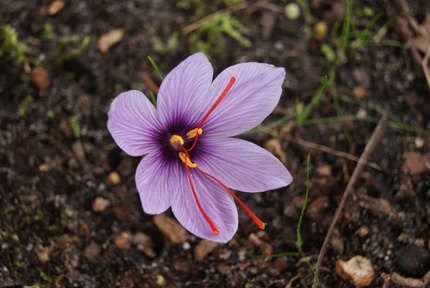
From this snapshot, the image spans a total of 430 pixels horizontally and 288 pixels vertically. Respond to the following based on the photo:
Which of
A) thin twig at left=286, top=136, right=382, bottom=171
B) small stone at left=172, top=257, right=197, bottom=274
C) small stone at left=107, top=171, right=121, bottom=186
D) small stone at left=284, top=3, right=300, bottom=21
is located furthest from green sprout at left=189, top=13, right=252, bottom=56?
small stone at left=172, top=257, right=197, bottom=274

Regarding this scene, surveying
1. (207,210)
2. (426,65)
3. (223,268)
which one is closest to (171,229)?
(223,268)

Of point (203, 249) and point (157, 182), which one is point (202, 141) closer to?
point (157, 182)

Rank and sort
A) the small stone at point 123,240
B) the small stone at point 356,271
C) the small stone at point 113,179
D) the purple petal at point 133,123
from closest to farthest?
the purple petal at point 133,123 < the small stone at point 356,271 < the small stone at point 123,240 < the small stone at point 113,179

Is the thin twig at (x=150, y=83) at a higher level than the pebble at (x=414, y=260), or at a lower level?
higher

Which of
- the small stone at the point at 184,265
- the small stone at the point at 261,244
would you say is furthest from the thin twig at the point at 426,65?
the small stone at the point at 184,265

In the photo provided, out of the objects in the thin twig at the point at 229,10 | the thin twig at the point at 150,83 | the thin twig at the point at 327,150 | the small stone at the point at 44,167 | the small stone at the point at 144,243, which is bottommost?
the small stone at the point at 144,243

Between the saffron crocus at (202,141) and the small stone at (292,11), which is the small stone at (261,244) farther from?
the small stone at (292,11)

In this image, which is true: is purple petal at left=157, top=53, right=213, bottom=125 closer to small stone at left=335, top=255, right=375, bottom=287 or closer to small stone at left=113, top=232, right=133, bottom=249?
small stone at left=113, top=232, right=133, bottom=249

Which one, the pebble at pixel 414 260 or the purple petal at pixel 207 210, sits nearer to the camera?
the purple petal at pixel 207 210

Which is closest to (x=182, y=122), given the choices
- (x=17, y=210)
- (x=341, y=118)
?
(x=17, y=210)
